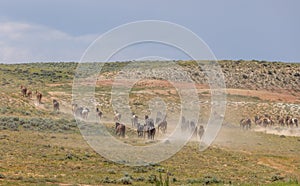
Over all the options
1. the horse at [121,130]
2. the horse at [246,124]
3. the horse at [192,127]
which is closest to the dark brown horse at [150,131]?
the horse at [121,130]

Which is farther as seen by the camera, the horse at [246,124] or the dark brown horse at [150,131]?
the horse at [246,124]

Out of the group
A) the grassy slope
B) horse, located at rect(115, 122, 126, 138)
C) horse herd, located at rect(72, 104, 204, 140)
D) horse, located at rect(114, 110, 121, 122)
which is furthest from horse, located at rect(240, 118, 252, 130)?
horse, located at rect(115, 122, 126, 138)

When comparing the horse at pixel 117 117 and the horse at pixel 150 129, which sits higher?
the horse at pixel 117 117

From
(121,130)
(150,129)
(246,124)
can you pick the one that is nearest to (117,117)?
(121,130)

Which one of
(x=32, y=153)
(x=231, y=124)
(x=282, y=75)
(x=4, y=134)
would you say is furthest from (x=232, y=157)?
(x=282, y=75)

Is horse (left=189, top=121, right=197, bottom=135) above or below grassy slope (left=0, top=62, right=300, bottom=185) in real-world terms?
above

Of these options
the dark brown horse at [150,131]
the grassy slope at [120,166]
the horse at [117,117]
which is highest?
the horse at [117,117]

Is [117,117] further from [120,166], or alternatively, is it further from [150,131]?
[120,166]

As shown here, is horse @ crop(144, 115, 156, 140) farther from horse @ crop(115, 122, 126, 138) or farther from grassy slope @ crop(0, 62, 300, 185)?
grassy slope @ crop(0, 62, 300, 185)

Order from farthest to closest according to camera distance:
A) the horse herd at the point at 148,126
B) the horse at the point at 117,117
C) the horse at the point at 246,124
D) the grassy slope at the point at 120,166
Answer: the horse at the point at 246,124 → the horse at the point at 117,117 → the horse herd at the point at 148,126 → the grassy slope at the point at 120,166

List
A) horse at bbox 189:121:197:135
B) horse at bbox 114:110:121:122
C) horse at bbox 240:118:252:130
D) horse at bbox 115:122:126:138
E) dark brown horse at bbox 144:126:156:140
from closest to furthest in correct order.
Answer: dark brown horse at bbox 144:126:156:140
horse at bbox 115:122:126:138
horse at bbox 189:121:197:135
horse at bbox 114:110:121:122
horse at bbox 240:118:252:130

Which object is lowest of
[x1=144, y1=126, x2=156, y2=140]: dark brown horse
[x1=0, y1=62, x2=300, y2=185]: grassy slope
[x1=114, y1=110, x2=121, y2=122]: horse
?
[x1=0, y1=62, x2=300, y2=185]: grassy slope

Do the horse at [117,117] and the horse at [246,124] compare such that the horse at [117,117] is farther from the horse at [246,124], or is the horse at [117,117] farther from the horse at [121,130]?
the horse at [246,124]

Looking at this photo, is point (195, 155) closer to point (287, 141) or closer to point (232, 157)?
point (232, 157)
